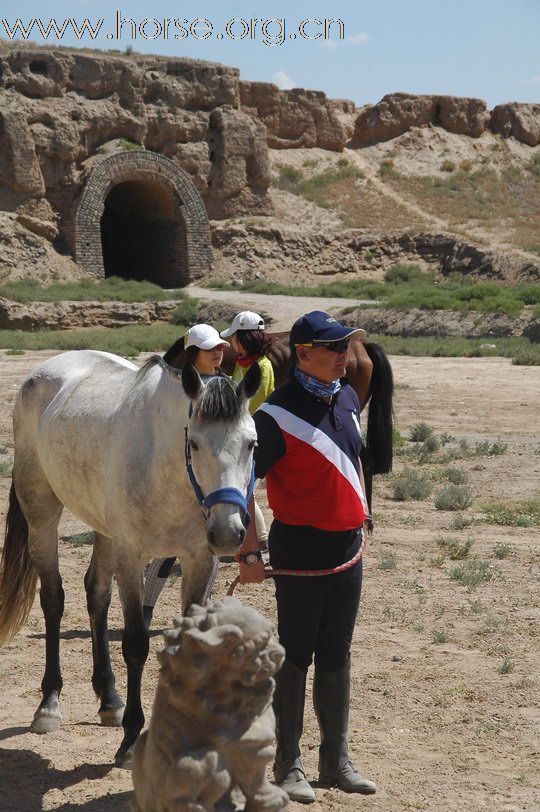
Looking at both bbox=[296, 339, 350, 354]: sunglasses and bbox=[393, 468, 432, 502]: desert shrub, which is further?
bbox=[393, 468, 432, 502]: desert shrub

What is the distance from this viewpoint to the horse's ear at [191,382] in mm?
3871

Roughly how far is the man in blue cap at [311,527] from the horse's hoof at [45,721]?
1371mm

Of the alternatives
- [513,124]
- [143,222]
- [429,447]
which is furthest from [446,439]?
[513,124]

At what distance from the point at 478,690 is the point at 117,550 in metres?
2.08

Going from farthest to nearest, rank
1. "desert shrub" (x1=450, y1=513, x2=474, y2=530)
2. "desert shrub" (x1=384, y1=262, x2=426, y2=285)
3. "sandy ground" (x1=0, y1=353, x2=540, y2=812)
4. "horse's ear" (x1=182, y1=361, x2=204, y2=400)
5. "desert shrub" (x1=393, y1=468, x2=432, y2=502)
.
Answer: "desert shrub" (x1=384, y1=262, x2=426, y2=285) → "desert shrub" (x1=393, y1=468, x2=432, y2=502) → "desert shrub" (x1=450, y1=513, x2=474, y2=530) → "sandy ground" (x1=0, y1=353, x2=540, y2=812) → "horse's ear" (x1=182, y1=361, x2=204, y2=400)

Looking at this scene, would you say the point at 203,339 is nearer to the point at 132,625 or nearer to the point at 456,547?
the point at 132,625

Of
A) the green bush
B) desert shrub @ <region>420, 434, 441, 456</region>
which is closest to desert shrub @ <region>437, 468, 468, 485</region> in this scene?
desert shrub @ <region>420, 434, 441, 456</region>

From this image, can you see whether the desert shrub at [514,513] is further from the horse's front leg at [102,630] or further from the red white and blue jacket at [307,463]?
the red white and blue jacket at [307,463]

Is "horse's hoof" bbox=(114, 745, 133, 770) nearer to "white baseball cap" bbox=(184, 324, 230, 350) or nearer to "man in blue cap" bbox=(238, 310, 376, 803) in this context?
"man in blue cap" bbox=(238, 310, 376, 803)

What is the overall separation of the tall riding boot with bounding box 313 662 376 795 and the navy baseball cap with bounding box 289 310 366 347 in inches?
52.9

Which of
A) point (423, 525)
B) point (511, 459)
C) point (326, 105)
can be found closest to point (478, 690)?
point (423, 525)

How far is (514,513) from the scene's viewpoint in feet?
30.2

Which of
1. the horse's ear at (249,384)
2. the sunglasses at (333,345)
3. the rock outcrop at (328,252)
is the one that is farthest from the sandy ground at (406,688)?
the rock outcrop at (328,252)

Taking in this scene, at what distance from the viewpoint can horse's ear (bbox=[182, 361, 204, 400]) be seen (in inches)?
152
